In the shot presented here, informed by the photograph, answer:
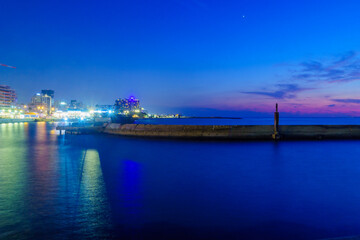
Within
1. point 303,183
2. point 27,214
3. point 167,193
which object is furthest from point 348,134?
point 27,214

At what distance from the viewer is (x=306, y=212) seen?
28.7ft

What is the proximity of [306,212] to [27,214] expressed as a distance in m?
8.38

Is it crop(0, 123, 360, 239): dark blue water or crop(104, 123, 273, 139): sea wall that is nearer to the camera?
crop(0, 123, 360, 239): dark blue water

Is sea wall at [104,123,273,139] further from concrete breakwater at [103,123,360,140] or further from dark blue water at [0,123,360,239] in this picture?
dark blue water at [0,123,360,239]

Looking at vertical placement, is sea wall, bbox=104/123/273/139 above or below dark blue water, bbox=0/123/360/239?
above

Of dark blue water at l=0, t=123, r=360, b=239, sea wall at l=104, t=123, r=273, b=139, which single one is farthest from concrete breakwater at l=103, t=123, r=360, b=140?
dark blue water at l=0, t=123, r=360, b=239

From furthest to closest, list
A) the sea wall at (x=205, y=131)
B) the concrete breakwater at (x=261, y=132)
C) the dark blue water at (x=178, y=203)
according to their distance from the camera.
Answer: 1. the sea wall at (x=205, y=131)
2. the concrete breakwater at (x=261, y=132)
3. the dark blue water at (x=178, y=203)

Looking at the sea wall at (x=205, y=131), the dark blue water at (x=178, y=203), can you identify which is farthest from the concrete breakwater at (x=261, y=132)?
the dark blue water at (x=178, y=203)

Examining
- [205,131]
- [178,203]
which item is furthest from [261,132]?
[178,203]

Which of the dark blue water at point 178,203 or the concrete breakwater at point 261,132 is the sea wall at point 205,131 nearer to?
the concrete breakwater at point 261,132

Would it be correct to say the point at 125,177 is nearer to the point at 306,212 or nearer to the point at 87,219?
the point at 87,219

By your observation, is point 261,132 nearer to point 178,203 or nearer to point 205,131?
point 205,131

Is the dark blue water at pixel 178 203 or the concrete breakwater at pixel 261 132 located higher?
the concrete breakwater at pixel 261 132

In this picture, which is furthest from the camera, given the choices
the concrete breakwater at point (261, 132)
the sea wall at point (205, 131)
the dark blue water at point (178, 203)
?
the sea wall at point (205, 131)
